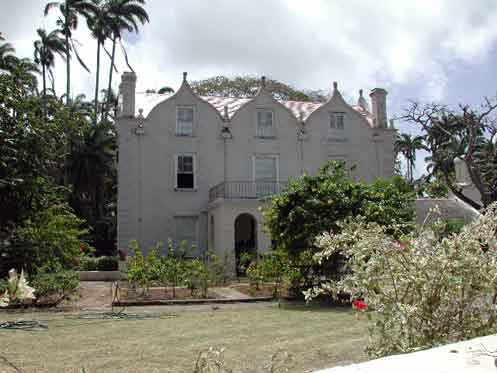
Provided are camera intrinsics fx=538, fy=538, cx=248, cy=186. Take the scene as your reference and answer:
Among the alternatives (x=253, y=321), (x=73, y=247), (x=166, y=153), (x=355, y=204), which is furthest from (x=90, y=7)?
(x=253, y=321)

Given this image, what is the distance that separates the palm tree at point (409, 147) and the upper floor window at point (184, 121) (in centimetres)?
3431

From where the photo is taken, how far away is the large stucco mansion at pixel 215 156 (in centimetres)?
2567

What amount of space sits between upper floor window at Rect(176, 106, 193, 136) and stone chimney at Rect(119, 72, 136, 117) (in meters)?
2.24

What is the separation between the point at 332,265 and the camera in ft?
48.7

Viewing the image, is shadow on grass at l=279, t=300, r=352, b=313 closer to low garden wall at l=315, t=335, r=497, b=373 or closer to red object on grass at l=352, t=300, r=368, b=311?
red object on grass at l=352, t=300, r=368, b=311

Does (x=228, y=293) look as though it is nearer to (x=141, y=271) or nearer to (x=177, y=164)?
(x=141, y=271)

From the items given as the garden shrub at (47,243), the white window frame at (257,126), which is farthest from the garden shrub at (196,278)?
the white window frame at (257,126)

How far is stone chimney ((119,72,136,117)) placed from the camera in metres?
26.2

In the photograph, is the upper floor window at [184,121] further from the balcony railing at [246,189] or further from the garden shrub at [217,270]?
the garden shrub at [217,270]

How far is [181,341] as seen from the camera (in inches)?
303

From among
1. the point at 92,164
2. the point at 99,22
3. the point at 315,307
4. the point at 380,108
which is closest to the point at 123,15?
the point at 99,22

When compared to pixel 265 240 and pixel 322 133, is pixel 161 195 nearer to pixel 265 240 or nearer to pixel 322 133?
pixel 265 240

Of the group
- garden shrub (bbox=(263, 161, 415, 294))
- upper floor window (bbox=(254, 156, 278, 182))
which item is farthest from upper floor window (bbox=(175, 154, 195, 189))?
garden shrub (bbox=(263, 161, 415, 294))

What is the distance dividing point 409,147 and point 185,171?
3644 cm
